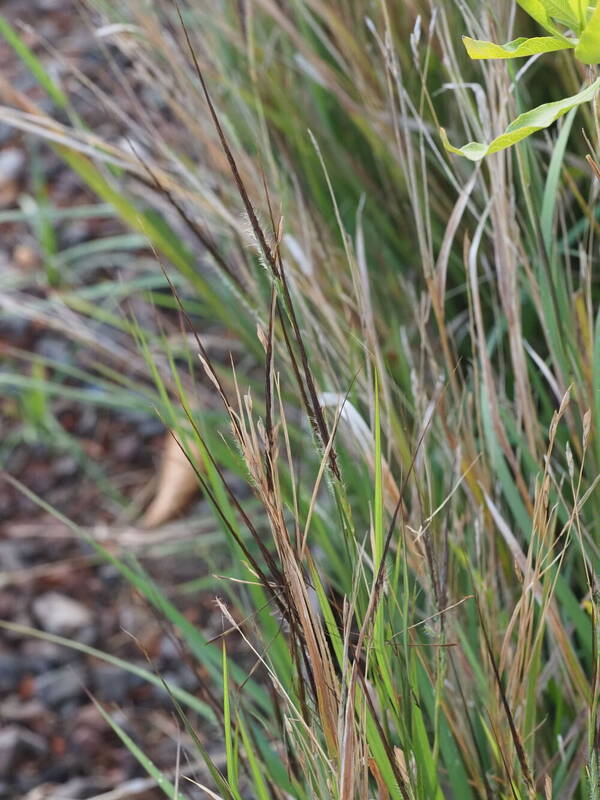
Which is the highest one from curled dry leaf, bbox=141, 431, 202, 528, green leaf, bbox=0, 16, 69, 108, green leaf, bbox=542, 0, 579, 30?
green leaf, bbox=0, 16, 69, 108

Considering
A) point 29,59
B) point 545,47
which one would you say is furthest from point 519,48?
point 29,59

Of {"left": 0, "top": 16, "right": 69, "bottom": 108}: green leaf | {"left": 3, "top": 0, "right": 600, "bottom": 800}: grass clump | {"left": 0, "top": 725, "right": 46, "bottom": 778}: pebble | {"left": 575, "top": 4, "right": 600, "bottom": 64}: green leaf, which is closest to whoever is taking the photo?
{"left": 575, "top": 4, "right": 600, "bottom": 64}: green leaf

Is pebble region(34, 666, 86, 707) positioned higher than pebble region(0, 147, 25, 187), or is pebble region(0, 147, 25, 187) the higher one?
pebble region(0, 147, 25, 187)

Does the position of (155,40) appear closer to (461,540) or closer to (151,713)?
(461,540)

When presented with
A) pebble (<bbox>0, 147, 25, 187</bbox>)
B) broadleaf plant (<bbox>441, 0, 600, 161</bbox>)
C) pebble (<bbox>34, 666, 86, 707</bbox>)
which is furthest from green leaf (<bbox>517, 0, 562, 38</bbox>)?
pebble (<bbox>0, 147, 25, 187</bbox>)

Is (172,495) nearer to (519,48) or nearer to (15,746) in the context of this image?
(15,746)

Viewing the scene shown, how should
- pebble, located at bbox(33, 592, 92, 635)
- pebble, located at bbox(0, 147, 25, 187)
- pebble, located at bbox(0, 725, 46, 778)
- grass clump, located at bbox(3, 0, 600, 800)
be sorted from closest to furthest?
grass clump, located at bbox(3, 0, 600, 800) → pebble, located at bbox(0, 725, 46, 778) → pebble, located at bbox(33, 592, 92, 635) → pebble, located at bbox(0, 147, 25, 187)

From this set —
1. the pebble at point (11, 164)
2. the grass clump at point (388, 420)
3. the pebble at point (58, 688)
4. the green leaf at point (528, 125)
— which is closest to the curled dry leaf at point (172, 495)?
the grass clump at point (388, 420)

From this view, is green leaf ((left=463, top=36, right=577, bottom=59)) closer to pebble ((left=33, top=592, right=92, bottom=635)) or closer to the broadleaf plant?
the broadleaf plant
